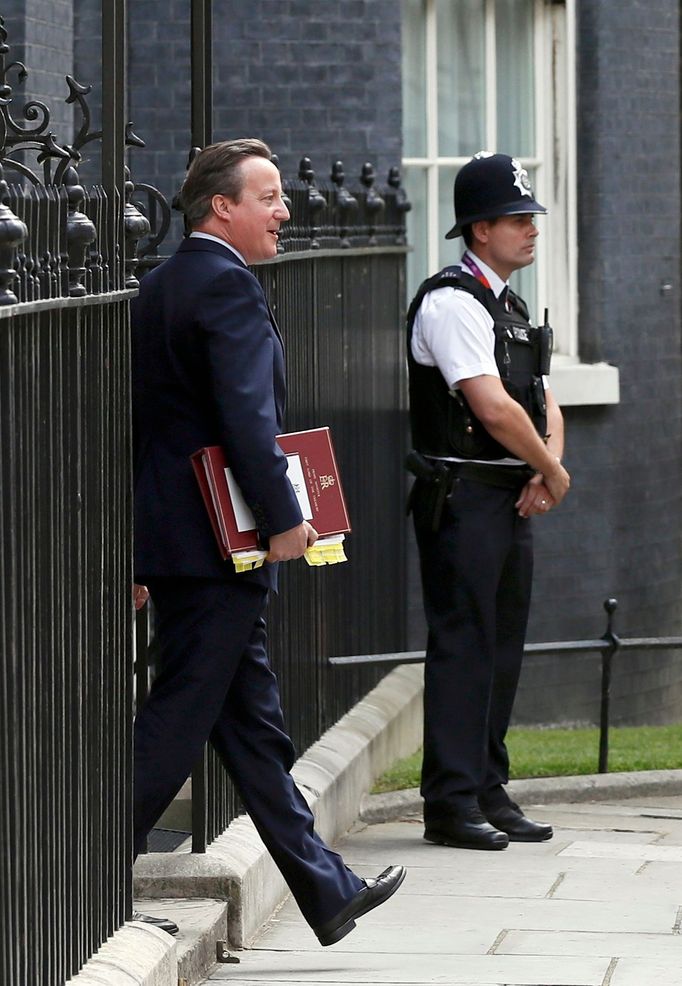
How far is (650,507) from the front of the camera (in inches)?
407

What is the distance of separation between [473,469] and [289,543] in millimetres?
→ 1644

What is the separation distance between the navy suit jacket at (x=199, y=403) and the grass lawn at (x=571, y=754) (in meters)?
2.74

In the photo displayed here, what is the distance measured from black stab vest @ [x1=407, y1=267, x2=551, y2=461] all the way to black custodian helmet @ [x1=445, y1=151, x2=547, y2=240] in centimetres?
20

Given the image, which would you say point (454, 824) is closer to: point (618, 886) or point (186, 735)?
point (618, 886)

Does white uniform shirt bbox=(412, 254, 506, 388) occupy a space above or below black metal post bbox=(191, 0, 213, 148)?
below

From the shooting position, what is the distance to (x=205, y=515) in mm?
4457

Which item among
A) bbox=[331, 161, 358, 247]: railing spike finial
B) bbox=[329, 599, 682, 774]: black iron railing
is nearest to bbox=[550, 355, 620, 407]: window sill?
bbox=[329, 599, 682, 774]: black iron railing

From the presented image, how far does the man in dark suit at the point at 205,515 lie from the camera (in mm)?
4363

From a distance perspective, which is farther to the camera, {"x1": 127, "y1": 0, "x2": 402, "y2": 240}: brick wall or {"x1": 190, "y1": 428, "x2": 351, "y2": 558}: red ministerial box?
{"x1": 127, "y1": 0, "x2": 402, "y2": 240}: brick wall

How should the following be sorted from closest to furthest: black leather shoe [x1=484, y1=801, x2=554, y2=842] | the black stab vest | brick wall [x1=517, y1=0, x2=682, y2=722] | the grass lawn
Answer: the black stab vest
black leather shoe [x1=484, y1=801, x2=554, y2=842]
the grass lawn
brick wall [x1=517, y1=0, x2=682, y2=722]

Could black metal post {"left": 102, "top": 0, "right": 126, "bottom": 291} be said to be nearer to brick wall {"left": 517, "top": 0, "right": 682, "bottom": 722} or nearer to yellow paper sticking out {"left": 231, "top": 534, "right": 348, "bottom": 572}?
yellow paper sticking out {"left": 231, "top": 534, "right": 348, "bottom": 572}

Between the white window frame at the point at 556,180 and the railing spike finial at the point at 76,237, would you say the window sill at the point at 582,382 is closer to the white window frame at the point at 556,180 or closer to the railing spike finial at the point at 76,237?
the white window frame at the point at 556,180

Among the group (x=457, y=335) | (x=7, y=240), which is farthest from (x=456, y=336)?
(x=7, y=240)

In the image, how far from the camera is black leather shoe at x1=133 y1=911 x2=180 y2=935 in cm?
450
